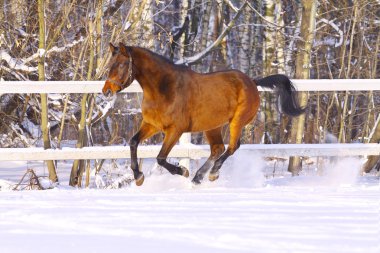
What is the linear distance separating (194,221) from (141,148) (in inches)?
145

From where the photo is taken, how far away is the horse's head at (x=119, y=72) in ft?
22.5

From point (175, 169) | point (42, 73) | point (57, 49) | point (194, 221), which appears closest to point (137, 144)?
point (175, 169)

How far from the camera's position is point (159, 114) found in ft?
23.3

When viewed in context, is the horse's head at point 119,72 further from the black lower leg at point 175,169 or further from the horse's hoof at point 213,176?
the horse's hoof at point 213,176

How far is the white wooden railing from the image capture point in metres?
8.16

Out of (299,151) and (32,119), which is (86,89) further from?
(32,119)

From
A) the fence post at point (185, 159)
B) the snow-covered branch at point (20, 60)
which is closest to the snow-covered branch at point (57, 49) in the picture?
the snow-covered branch at point (20, 60)

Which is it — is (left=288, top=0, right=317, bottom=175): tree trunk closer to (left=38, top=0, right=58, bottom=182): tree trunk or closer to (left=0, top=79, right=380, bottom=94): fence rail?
(left=0, top=79, right=380, bottom=94): fence rail

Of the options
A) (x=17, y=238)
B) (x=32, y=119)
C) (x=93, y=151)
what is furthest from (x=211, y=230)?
(x=32, y=119)

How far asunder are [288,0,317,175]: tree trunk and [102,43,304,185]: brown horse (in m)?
3.51

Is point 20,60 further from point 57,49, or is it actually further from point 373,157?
point 373,157

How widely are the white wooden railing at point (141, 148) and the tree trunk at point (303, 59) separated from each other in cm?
253

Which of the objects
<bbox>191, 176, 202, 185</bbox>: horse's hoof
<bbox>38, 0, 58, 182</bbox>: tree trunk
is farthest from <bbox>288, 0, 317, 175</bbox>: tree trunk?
<bbox>191, 176, 202, 185</bbox>: horse's hoof

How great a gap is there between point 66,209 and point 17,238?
1149mm
